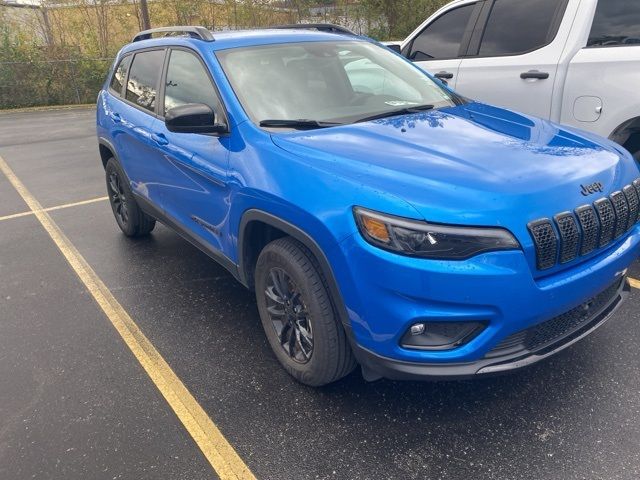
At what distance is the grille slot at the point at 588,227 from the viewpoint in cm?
229

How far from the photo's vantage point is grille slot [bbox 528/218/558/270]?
214cm

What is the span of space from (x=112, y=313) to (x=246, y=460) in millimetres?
1857

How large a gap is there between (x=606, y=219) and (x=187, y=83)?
267cm

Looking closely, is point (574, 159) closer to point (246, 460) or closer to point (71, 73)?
point (246, 460)

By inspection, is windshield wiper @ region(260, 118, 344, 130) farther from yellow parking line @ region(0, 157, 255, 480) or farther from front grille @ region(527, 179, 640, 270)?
yellow parking line @ region(0, 157, 255, 480)

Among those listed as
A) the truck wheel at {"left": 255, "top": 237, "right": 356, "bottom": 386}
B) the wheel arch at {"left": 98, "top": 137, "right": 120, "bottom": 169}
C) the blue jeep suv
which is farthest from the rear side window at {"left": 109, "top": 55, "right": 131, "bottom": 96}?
the truck wheel at {"left": 255, "top": 237, "right": 356, "bottom": 386}

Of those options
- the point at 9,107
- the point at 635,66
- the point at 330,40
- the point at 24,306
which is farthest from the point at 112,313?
the point at 9,107

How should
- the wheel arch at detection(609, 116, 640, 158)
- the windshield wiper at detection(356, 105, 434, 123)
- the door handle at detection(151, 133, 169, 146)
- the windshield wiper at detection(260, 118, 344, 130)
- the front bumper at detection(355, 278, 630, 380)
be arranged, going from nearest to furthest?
1. the front bumper at detection(355, 278, 630, 380)
2. the windshield wiper at detection(260, 118, 344, 130)
3. the windshield wiper at detection(356, 105, 434, 123)
4. the door handle at detection(151, 133, 169, 146)
5. the wheel arch at detection(609, 116, 640, 158)

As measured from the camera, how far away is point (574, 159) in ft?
8.35

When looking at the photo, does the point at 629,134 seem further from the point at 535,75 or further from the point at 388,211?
the point at 388,211

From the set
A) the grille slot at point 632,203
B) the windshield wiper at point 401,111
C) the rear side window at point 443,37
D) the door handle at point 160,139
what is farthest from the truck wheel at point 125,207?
the grille slot at point 632,203

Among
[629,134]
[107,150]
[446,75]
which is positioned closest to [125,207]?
[107,150]

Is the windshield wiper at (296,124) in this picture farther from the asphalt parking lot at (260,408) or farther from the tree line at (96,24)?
the tree line at (96,24)

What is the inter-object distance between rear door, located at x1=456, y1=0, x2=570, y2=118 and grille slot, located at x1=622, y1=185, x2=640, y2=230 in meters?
2.03
